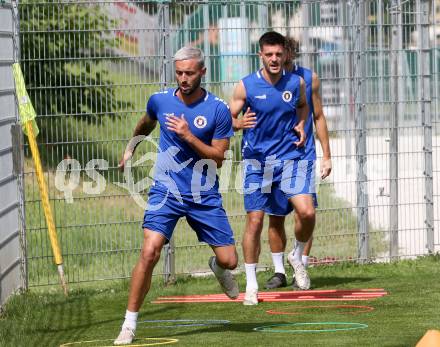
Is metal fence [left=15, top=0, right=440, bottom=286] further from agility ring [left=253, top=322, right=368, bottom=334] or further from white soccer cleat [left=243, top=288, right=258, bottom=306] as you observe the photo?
agility ring [left=253, top=322, right=368, bottom=334]

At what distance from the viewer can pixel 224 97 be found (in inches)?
477

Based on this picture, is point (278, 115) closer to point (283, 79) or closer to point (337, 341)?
point (283, 79)

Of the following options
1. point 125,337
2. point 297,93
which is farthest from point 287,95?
point 125,337

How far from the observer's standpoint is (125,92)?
11461mm

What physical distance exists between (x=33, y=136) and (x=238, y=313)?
8.20 ft

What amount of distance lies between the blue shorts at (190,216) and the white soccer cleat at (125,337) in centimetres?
70

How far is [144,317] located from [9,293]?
5.02ft

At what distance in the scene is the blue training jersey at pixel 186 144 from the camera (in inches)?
322

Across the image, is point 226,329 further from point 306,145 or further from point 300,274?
point 306,145

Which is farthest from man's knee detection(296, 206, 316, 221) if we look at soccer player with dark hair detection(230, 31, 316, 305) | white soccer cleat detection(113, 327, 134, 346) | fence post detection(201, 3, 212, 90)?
white soccer cleat detection(113, 327, 134, 346)

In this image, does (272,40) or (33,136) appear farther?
(33,136)

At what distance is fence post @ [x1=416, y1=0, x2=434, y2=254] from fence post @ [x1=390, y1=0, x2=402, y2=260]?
10.5 inches

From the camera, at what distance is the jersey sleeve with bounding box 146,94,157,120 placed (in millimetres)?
8305

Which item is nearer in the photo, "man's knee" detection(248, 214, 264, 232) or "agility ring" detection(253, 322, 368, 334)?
"agility ring" detection(253, 322, 368, 334)
